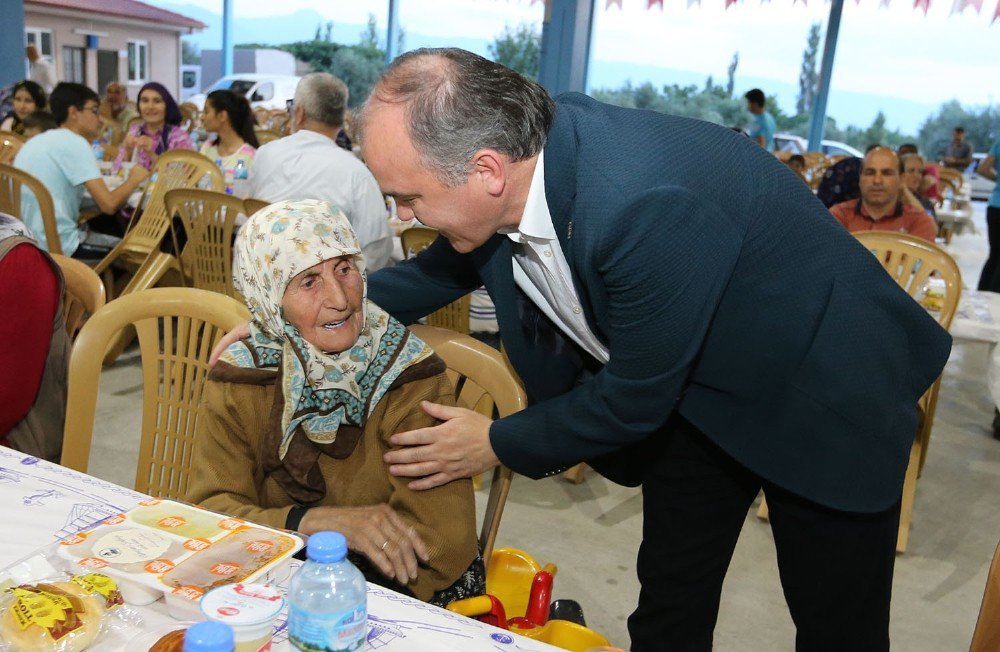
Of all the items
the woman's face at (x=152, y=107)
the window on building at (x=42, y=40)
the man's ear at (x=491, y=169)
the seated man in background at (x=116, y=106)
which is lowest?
the seated man in background at (x=116, y=106)

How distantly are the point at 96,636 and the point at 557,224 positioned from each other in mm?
765

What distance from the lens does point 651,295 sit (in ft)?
3.60

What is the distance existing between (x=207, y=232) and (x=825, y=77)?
430 inches

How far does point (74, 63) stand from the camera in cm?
1617

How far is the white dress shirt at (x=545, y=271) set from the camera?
1.18 m

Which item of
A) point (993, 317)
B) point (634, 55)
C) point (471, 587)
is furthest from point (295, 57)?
point (471, 587)

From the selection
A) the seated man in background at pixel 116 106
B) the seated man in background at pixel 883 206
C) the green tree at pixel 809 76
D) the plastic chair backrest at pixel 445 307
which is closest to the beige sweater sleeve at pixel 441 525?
the plastic chair backrest at pixel 445 307

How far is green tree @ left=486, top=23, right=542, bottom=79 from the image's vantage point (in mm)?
13289

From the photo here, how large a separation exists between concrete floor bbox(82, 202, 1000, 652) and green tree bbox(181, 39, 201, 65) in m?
14.6

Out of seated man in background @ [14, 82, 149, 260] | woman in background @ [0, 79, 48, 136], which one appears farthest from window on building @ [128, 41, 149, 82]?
seated man in background @ [14, 82, 149, 260]

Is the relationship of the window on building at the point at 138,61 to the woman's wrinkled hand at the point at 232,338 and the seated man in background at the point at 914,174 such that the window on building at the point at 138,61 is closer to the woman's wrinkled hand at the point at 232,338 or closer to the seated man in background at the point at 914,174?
the seated man in background at the point at 914,174

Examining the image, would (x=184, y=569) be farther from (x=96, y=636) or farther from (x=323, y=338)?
(x=323, y=338)

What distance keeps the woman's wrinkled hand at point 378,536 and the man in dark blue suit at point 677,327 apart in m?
0.11

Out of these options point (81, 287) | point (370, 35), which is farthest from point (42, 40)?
point (81, 287)
